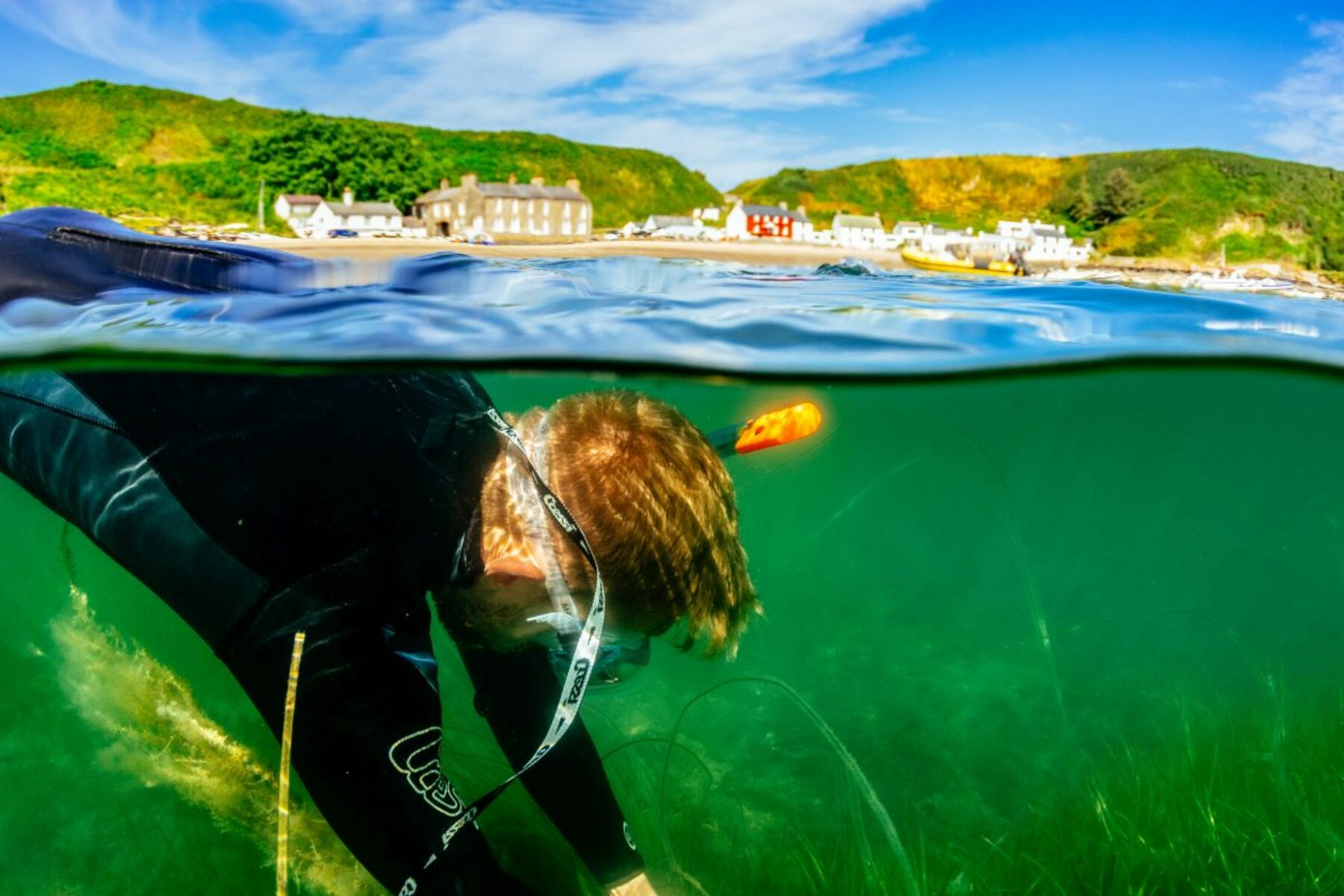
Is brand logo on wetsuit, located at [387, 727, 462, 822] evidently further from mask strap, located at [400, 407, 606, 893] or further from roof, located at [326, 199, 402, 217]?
roof, located at [326, 199, 402, 217]

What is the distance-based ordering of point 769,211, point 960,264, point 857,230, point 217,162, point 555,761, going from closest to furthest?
point 555,761 < point 960,264 < point 769,211 < point 857,230 < point 217,162

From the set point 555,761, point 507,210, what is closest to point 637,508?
point 555,761

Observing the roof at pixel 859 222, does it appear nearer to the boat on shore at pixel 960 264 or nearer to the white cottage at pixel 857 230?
the white cottage at pixel 857 230

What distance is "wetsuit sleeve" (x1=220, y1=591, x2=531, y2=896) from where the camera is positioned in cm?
234

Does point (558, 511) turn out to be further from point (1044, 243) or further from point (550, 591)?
point (1044, 243)

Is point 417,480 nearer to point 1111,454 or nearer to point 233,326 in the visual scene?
point 233,326

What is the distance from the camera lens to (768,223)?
32.9 feet

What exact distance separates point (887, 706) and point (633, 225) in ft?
24.2

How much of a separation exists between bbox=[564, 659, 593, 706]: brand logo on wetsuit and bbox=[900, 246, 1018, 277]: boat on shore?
5.87m

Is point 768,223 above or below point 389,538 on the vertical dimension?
above

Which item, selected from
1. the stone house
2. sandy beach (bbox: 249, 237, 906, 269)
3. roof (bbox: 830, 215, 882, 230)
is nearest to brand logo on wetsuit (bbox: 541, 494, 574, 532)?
sandy beach (bbox: 249, 237, 906, 269)

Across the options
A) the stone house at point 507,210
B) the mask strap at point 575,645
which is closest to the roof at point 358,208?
the stone house at point 507,210

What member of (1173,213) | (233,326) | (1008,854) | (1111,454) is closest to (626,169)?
(1111,454)

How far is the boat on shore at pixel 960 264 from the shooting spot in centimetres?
742
